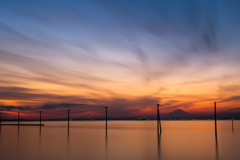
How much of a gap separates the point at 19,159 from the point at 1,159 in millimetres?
1957

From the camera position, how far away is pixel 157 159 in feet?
89.6

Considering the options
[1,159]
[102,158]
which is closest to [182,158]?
[102,158]

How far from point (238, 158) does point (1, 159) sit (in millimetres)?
27332

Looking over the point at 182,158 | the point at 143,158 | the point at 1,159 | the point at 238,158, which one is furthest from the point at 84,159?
the point at 238,158

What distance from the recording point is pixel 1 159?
88.5 ft

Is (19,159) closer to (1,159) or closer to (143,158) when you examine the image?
(1,159)

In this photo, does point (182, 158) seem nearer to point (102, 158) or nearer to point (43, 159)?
point (102, 158)

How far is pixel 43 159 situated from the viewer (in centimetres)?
2695

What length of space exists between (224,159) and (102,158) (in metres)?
14.1

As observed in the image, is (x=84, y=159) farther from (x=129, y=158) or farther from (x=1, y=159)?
(x=1, y=159)

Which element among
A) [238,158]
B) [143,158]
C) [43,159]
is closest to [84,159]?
[43,159]

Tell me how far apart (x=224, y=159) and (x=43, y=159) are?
818 inches

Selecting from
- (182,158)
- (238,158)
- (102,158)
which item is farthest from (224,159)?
(102,158)

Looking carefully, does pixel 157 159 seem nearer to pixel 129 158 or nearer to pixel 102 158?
pixel 129 158
